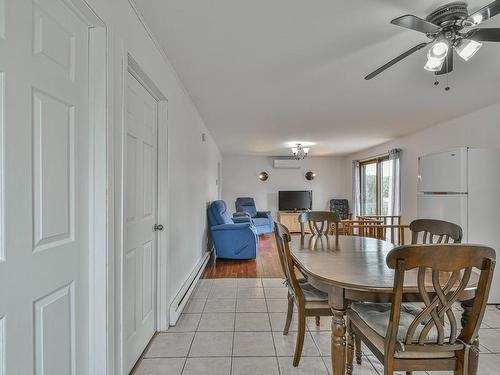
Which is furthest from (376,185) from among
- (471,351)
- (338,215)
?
(471,351)

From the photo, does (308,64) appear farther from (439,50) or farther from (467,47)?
(467,47)

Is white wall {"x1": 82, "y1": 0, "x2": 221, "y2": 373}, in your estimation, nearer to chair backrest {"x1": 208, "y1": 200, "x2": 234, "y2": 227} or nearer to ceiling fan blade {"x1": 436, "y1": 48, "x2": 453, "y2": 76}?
chair backrest {"x1": 208, "y1": 200, "x2": 234, "y2": 227}

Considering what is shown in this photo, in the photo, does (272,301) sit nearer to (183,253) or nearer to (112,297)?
(183,253)

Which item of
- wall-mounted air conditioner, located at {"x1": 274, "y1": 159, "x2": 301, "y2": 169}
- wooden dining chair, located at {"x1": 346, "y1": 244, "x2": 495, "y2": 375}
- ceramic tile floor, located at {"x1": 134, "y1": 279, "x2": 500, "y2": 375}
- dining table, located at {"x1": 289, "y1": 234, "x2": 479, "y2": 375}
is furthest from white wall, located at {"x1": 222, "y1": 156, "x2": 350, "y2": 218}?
wooden dining chair, located at {"x1": 346, "y1": 244, "x2": 495, "y2": 375}

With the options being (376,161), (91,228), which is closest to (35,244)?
(91,228)

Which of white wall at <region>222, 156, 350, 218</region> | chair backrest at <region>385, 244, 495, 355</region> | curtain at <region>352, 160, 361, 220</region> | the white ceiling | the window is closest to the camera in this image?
chair backrest at <region>385, 244, 495, 355</region>

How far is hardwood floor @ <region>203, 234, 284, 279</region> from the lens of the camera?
402 centimetres

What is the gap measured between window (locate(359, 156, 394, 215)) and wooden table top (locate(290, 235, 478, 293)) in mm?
3921

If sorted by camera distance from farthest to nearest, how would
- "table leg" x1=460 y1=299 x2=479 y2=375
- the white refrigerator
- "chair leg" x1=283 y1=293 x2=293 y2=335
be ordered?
the white refrigerator, "chair leg" x1=283 y1=293 x2=293 y2=335, "table leg" x1=460 y1=299 x2=479 y2=375

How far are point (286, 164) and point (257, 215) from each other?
1.83 metres

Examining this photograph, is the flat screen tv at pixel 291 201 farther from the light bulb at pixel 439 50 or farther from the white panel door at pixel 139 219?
the light bulb at pixel 439 50

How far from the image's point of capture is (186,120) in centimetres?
314

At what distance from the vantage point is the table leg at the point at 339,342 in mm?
1520

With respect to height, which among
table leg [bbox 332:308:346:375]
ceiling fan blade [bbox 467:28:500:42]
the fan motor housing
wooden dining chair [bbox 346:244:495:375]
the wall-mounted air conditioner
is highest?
the fan motor housing
